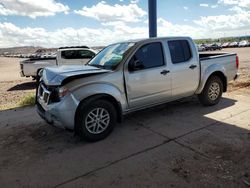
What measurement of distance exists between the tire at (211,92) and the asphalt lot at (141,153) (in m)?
0.45

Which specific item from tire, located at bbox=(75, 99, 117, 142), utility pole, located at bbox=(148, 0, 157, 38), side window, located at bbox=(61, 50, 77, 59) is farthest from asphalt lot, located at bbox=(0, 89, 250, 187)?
side window, located at bbox=(61, 50, 77, 59)

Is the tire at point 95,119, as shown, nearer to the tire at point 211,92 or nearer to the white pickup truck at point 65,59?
the tire at point 211,92

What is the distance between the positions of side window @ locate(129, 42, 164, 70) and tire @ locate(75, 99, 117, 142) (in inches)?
38.6

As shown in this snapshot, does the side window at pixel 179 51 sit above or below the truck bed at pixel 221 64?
above

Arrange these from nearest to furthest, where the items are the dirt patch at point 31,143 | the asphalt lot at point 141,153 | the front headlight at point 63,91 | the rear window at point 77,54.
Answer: the asphalt lot at point 141,153 → the dirt patch at point 31,143 → the front headlight at point 63,91 → the rear window at point 77,54

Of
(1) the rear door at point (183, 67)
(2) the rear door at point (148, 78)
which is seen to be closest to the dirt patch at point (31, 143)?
(2) the rear door at point (148, 78)

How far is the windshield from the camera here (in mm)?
5500

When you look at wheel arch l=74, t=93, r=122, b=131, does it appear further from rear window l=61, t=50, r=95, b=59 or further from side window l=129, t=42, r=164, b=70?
Result: rear window l=61, t=50, r=95, b=59

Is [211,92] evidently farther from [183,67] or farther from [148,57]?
[148,57]

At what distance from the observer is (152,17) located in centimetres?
1065

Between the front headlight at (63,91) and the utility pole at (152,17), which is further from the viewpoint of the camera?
the utility pole at (152,17)

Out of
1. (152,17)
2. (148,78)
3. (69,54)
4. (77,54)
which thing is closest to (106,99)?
(148,78)

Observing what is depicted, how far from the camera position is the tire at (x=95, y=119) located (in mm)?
4785

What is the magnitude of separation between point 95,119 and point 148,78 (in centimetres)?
142
